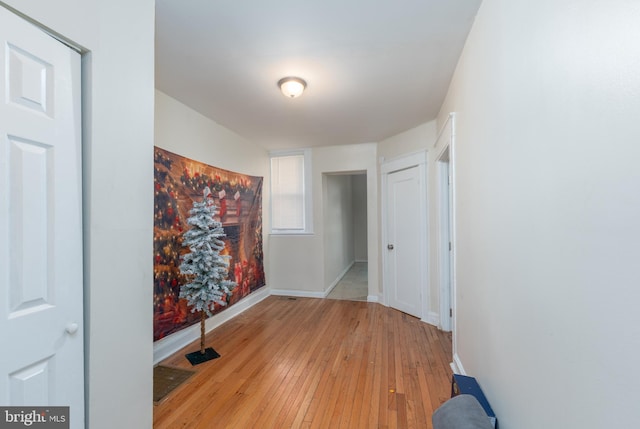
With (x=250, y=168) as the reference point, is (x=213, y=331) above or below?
below

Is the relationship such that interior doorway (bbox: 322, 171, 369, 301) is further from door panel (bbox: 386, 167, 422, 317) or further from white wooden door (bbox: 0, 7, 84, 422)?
white wooden door (bbox: 0, 7, 84, 422)

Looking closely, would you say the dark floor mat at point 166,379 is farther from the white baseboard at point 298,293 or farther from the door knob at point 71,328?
the white baseboard at point 298,293

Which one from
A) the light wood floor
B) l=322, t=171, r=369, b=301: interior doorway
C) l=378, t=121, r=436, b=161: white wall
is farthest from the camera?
l=322, t=171, r=369, b=301: interior doorway

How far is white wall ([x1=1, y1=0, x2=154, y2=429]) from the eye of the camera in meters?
1.15

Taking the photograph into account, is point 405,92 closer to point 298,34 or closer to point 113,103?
point 298,34

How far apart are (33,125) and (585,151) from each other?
1847mm

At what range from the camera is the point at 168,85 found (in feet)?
7.86

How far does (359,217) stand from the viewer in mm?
7891

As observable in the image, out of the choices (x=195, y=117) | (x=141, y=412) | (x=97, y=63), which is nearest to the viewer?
(x=97, y=63)

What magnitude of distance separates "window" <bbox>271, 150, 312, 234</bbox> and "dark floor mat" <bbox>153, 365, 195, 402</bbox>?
8.67 ft

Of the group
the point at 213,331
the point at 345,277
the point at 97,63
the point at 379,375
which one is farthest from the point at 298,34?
the point at 345,277

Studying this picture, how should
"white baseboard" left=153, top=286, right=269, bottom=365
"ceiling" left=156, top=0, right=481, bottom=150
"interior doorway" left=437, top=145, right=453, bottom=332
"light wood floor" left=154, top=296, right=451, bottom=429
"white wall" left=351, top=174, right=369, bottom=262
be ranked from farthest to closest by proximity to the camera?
"white wall" left=351, top=174, right=369, bottom=262 < "interior doorway" left=437, top=145, right=453, bottom=332 < "white baseboard" left=153, top=286, right=269, bottom=365 < "light wood floor" left=154, top=296, right=451, bottom=429 < "ceiling" left=156, top=0, right=481, bottom=150

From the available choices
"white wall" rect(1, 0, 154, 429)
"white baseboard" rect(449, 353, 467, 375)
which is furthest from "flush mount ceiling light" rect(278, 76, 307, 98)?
"white baseboard" rect(449, 353, 467, 375)

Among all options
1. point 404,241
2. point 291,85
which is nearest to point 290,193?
point 404,241
